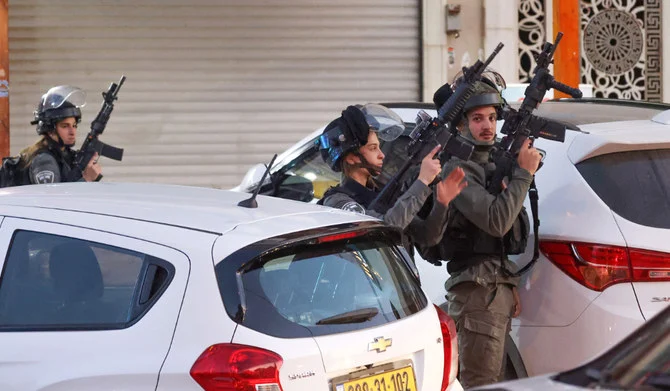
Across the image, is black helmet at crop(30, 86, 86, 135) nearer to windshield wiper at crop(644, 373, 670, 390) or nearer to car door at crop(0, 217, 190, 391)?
car door at crop(0, 217, 190, 391)

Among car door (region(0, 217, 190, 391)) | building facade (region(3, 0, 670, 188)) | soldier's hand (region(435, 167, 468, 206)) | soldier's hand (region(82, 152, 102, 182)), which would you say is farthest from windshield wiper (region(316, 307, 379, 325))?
building facade (region(3, 0, 670, 188))

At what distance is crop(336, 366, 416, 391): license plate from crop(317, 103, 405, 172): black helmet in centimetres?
165

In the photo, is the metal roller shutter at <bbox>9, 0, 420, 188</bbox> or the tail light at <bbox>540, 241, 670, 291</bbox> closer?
the tail light at <bbox>540, 241, 670, 291</bbox>

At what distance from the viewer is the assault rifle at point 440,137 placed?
5.68 metres

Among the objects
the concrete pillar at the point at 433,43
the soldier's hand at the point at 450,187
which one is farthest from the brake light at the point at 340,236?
the concrete pillar at the point at 433,43

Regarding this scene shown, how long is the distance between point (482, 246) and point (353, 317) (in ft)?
5.25

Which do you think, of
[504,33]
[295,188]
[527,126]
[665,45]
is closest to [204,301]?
[527,126]

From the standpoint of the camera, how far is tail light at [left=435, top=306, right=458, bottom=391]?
4676 mm

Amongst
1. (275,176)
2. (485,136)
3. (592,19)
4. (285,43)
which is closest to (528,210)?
(485,136)

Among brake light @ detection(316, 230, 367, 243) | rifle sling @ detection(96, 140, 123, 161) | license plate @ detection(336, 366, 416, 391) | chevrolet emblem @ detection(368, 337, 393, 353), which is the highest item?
brake light @ detection(316, 230, 367, 243)

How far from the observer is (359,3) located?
1368cm

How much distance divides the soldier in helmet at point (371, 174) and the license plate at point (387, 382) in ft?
3.89

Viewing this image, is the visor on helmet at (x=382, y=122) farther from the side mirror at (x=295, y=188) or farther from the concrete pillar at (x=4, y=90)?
the concrete pillar at (x=4, y=90)

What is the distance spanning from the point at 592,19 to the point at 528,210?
8.98m
